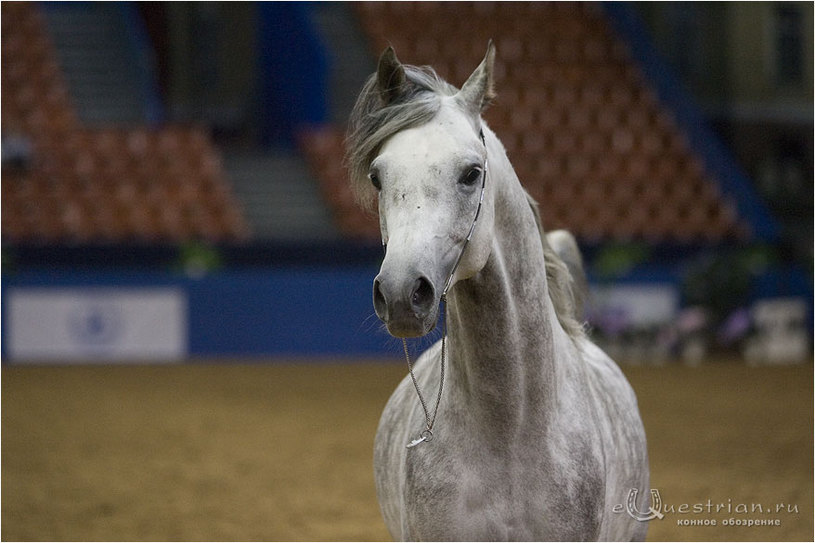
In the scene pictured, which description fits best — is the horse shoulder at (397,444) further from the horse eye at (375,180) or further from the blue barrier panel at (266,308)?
the blue barrier panel at (266,308)

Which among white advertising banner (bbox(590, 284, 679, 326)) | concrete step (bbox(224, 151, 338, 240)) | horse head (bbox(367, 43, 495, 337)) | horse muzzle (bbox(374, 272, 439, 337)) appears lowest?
white advertising banner (bbox(590, 284, 679, 326))

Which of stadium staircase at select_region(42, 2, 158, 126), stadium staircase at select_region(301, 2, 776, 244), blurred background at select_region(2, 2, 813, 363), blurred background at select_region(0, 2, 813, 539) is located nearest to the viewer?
blurred background at select_region(0, 2, 813, 539)

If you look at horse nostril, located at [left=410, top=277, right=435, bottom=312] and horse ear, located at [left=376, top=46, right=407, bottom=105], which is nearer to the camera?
horse nostril, located at [left=410, top=277, right=435, bottom=312]

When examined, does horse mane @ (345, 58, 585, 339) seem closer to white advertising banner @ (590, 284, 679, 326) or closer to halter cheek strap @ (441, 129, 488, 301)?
halter cheek strap @ (441, 129, 488, 301)

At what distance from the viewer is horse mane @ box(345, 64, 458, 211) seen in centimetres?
261

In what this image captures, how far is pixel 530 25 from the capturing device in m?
19.4

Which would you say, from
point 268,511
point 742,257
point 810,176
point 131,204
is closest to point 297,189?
point 131,204

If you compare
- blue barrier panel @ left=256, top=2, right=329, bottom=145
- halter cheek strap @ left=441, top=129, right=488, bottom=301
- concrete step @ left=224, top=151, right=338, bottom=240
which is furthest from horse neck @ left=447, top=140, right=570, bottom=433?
blue barrier panel @ left=256, top=2, right=329, bottom=145

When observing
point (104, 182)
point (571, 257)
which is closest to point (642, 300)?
point (104, 182)

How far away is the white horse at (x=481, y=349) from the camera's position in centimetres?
253

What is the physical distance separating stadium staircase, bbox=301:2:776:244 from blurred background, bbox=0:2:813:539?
53mm

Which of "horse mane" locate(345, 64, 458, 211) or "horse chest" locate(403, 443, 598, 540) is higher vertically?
"horse mane" locate(345, 64, 458, 211)

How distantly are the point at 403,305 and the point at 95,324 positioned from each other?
11355 millimetres

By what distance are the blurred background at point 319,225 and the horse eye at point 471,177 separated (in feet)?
10.4
